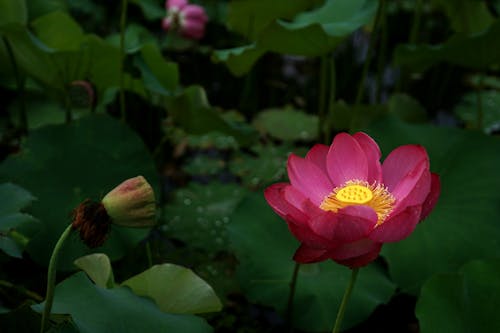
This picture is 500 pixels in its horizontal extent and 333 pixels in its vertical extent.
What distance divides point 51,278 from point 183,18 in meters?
1.37

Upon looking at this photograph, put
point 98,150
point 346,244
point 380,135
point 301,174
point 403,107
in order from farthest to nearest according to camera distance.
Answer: point 403,107 < point 380,135 < point 98,150 < point 301,174 < point 346,244

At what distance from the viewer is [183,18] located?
1.95 meters

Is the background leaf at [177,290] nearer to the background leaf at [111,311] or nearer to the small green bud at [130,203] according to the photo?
the background leaf at [111,311]

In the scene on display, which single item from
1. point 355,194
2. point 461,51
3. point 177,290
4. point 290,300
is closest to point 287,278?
point 290,300

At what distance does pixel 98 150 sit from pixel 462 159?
0.70 meters

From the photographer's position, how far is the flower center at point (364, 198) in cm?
75

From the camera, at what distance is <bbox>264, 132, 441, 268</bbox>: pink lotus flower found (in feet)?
2.16

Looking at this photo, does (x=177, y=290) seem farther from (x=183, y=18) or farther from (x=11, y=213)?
(x=183, y=18)

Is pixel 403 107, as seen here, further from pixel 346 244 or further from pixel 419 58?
pixel 346 244

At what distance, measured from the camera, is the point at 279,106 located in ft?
7.43

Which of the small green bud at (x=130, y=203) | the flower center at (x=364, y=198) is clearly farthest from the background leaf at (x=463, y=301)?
the small green bud at (x=130, y=203)

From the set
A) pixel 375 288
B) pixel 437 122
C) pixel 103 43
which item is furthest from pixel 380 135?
pixel 437 122

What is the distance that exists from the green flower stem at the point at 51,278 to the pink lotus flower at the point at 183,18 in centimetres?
132

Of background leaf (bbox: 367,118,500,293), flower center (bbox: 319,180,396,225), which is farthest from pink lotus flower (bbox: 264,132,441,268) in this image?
background leaf (bbox: 367,118,500,293)
